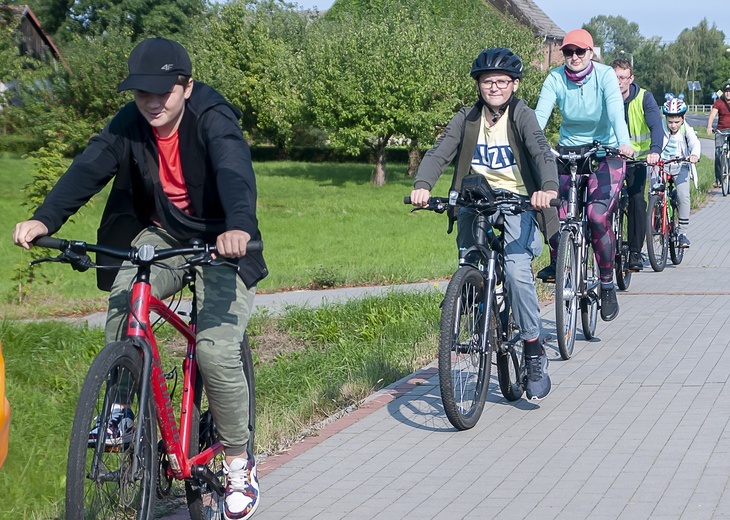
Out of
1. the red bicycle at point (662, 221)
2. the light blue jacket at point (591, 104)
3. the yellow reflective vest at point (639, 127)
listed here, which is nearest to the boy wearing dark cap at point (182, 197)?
the light blue jacket at point (591, 104)

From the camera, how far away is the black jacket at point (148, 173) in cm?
426

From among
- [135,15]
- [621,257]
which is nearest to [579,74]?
[621,257]

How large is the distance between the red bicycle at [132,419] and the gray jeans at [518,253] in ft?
8.32

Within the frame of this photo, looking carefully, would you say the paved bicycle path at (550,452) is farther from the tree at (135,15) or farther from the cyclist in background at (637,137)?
the tree at (135,15)

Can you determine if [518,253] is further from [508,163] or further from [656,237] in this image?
[656,237]

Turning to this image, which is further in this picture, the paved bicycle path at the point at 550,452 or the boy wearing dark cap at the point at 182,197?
the paved bicycle path at the point at 550,452

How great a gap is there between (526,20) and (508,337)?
7174 centimetres

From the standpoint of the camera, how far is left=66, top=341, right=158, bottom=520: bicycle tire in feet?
11.9

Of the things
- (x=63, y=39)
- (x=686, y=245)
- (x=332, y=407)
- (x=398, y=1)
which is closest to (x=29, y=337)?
(x=332, y=407)

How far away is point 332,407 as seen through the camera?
6895 mm

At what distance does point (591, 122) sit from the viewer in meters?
8.94

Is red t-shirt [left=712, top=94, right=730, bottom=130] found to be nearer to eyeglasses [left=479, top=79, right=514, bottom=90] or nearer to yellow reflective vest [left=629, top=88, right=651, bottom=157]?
yellow reflective vest [left=629, top=88, right=651, bottom=157]

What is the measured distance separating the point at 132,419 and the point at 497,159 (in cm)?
322

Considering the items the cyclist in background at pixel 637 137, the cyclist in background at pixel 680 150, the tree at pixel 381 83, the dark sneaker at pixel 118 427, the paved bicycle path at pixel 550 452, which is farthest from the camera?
the tree at pixel 381 83
